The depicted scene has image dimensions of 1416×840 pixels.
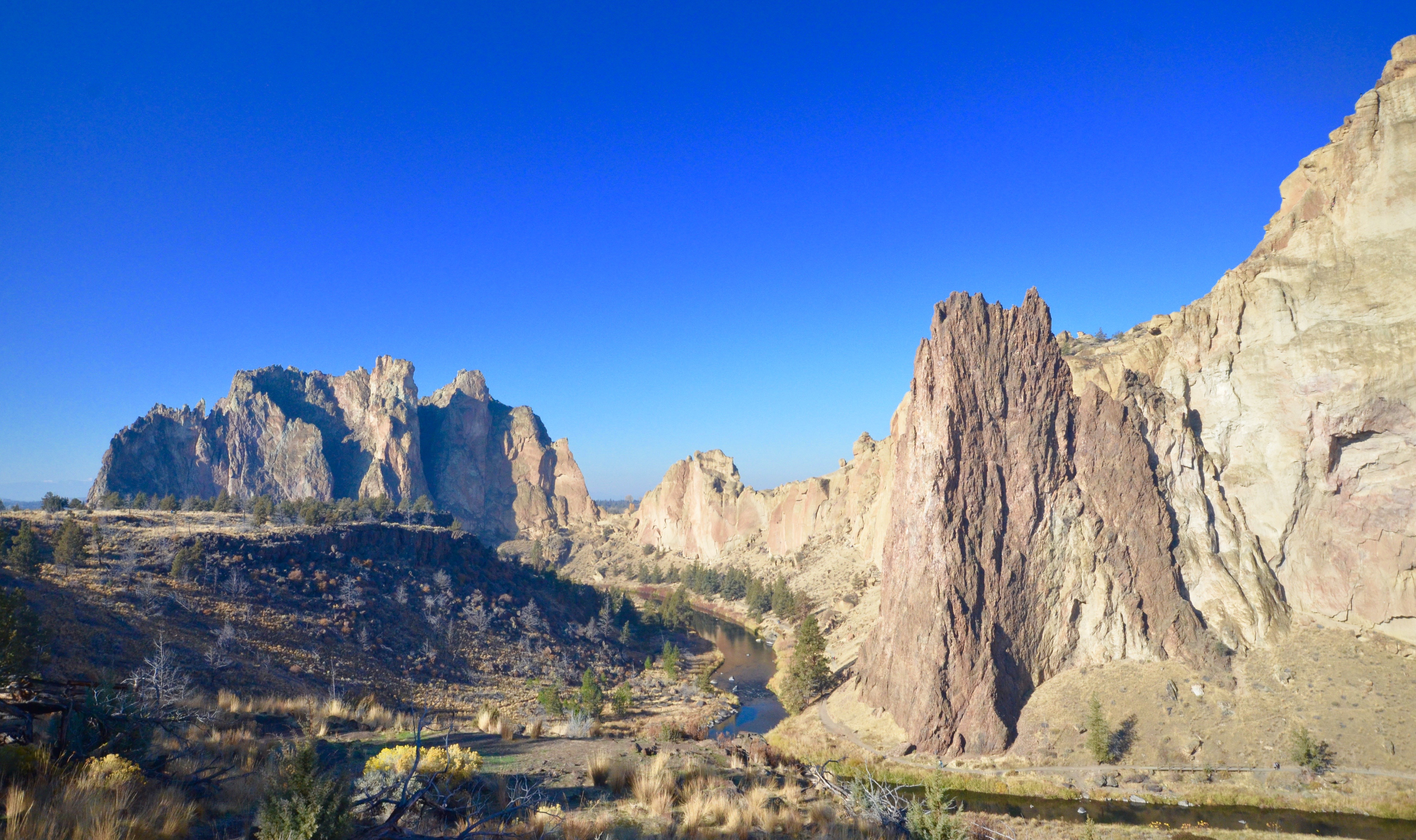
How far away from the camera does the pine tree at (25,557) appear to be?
1219 inches

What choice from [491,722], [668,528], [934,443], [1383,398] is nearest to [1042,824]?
[934,443]

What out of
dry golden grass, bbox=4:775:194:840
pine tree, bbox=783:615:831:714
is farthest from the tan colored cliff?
dry golden grass, bbox=4:775:194:840

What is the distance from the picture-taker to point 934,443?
3884 centimetres

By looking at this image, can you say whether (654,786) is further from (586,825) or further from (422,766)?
(422,766)

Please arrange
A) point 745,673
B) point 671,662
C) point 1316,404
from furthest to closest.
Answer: point 745,673 → point 671,662 → point 1316,404

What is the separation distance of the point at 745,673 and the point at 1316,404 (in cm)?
4668

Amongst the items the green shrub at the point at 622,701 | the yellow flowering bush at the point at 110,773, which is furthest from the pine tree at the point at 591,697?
the yellow flowering bush at the point at 110,773

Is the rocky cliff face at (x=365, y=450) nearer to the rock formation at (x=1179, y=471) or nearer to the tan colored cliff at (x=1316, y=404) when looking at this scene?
the rock formation at (x=1179, y=471)

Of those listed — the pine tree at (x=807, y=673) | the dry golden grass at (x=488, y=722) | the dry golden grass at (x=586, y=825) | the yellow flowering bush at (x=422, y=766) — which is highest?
the yellow flowering bush at (x=422, y=766)

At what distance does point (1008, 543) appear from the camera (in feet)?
122

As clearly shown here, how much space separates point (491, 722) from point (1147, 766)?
103 feet

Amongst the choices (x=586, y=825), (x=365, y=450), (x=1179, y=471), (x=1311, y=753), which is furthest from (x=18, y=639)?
(x=365, y=450)

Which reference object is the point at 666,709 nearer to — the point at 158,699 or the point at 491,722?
the point at 491,722

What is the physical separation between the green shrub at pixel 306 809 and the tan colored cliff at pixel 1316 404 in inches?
1679
